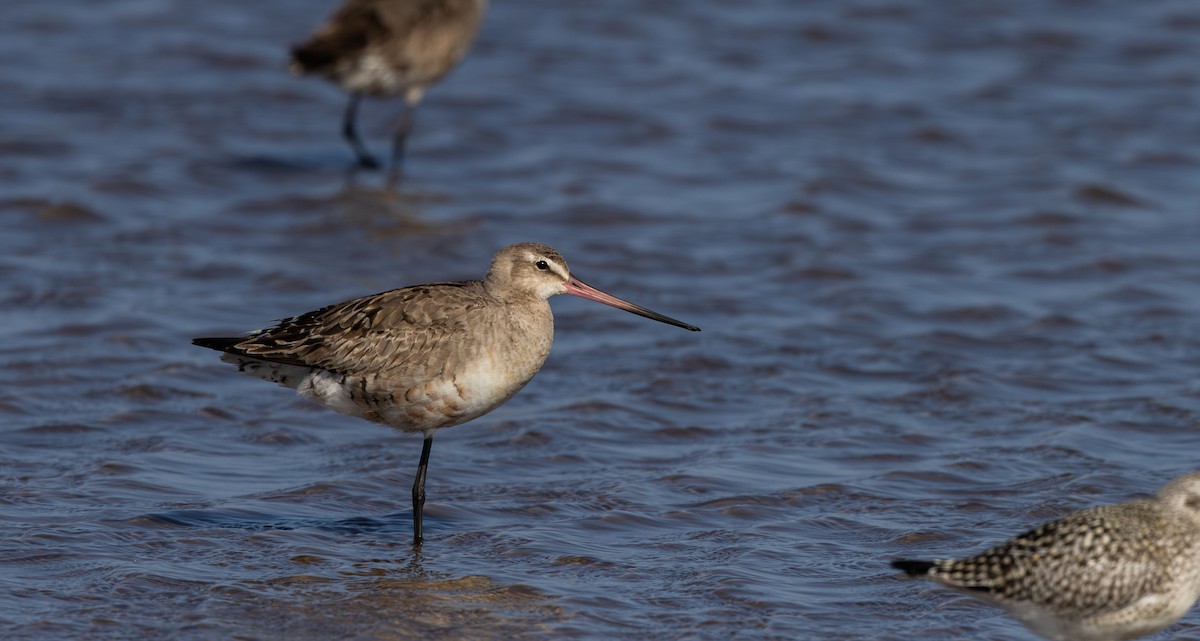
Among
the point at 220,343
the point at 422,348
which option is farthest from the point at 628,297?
the point at 220,343

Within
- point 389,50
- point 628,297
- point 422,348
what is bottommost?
point 628,297

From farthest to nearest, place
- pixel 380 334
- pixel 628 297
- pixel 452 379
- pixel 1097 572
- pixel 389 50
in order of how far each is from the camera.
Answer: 1. pixel 389 50
2. pixel 628 297
3. pixel 380 334
4. pixel 452 379
5. pixel 1097 572

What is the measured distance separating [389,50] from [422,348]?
7069mm

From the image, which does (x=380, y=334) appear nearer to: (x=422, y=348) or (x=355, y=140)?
(x=422, y=348)

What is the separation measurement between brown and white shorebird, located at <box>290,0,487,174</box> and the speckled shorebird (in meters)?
8.54

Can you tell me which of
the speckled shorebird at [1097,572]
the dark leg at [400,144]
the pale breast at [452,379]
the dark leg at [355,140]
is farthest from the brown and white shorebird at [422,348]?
the dark leg at [355,140]

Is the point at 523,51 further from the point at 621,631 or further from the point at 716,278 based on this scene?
the point at 621,631

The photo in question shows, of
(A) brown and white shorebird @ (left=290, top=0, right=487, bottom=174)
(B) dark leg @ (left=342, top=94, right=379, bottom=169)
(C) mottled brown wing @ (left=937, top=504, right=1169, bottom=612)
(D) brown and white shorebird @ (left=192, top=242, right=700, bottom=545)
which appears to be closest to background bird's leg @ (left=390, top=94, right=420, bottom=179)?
(A) brown and white shorebird @ (left=290, top=0, right=487, bottom=174)

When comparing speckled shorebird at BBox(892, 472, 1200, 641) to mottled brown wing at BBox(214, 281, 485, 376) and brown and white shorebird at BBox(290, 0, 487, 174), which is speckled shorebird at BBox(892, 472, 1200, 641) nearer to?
mottled brown wing at BBox(214, 281, 485, 376)

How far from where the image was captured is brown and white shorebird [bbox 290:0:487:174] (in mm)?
13484

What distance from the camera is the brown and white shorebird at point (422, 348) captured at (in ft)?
22.8

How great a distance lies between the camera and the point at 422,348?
6.98m

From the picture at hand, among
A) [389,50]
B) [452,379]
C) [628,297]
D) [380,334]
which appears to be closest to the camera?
[452,379]

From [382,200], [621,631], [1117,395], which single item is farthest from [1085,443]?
[382,200]
